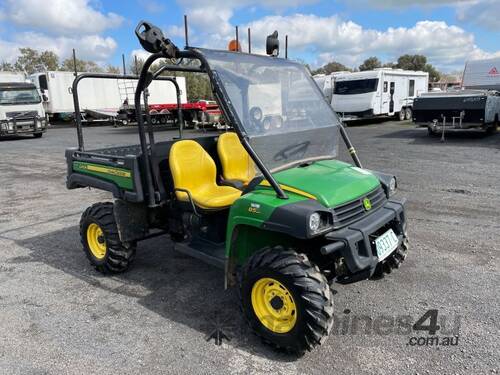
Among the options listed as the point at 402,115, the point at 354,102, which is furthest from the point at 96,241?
the point at 402,115

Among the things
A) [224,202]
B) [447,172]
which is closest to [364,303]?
[224,202]

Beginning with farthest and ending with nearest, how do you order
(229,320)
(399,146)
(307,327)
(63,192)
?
1. (399,146)
2. (63,192)
3. (229,320)
4. (307,327)

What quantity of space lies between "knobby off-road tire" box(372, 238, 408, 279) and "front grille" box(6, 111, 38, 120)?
17.9 meters

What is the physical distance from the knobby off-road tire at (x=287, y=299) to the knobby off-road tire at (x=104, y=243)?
1.61m

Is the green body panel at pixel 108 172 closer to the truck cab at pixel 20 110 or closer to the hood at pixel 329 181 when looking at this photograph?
the hood at pixel 329 181

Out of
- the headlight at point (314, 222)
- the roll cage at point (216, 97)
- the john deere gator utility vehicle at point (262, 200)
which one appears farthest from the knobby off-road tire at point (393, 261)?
the headlight at point (314, 222)

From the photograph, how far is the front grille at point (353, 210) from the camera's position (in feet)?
9.25

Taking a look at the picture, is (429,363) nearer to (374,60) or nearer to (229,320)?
(229,320)

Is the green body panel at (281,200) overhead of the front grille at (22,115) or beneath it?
beneath

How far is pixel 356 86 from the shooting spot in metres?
19.6

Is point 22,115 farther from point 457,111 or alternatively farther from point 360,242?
point 360,242

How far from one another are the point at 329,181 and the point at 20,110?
18.3 m

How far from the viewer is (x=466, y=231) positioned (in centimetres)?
502

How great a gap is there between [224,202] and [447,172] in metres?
6.43
